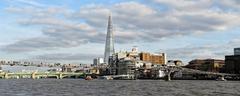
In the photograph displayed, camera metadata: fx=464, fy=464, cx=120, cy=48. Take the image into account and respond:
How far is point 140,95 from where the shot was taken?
87750 mm

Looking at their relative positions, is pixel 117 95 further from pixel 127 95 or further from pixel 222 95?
pixel 222 95

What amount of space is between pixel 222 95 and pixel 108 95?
72.4ft

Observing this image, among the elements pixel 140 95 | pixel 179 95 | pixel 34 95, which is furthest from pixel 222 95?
pixel 34 95

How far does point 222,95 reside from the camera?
89.2 meters

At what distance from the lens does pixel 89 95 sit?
85812 millimetres

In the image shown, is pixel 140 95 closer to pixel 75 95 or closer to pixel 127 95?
pixel 127 95

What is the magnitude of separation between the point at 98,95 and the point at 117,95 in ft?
11.7

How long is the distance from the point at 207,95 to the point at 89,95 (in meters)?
22.6

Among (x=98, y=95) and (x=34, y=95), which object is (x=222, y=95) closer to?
(x=98, y=95)

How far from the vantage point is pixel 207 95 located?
8894 centimetres

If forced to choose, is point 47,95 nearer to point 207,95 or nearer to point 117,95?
point 117,95

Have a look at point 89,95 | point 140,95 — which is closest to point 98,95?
point 89,95

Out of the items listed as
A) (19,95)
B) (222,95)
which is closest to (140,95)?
(222,95)

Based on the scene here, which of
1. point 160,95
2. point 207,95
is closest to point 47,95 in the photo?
point 160,95
